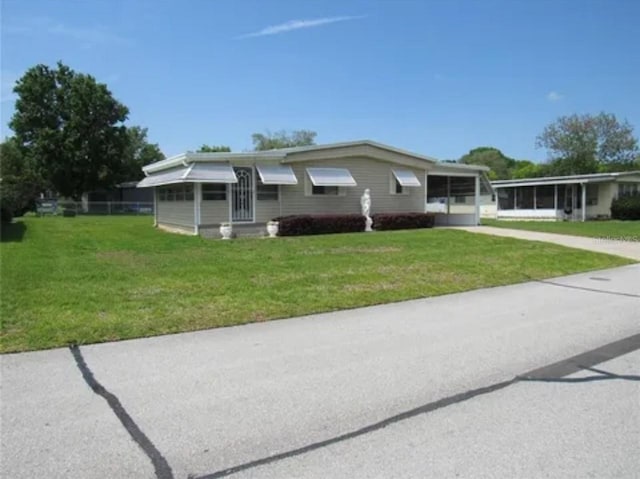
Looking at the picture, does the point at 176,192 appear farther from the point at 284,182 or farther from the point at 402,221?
the point at 402,221

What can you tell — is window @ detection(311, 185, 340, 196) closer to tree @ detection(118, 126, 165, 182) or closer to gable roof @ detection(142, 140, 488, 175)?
gable roof @ detection(142, 140, 488, 175)

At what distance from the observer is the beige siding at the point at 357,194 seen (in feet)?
62.2

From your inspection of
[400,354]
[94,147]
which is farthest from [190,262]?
[94,147]

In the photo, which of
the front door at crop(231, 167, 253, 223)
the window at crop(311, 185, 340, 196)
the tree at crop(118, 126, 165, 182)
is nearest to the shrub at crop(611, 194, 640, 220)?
the window at crop(311, 185, 340, 196)

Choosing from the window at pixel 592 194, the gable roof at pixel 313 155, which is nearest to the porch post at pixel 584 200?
the window at pixel 592 194

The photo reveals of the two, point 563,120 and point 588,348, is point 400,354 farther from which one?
point 563,120

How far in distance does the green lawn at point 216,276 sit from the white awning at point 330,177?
354 cm

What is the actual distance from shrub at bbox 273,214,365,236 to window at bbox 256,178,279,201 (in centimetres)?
102

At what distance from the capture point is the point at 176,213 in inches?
797

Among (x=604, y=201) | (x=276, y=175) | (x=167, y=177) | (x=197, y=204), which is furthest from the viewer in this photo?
(x=604, y=201)

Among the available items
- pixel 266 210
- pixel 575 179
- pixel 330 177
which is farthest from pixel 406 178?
pixel 575 179

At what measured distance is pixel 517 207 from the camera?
34.4 m

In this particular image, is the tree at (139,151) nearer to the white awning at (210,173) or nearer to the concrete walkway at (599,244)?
the white awning at (210,173)

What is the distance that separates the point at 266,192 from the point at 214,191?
1.90m
